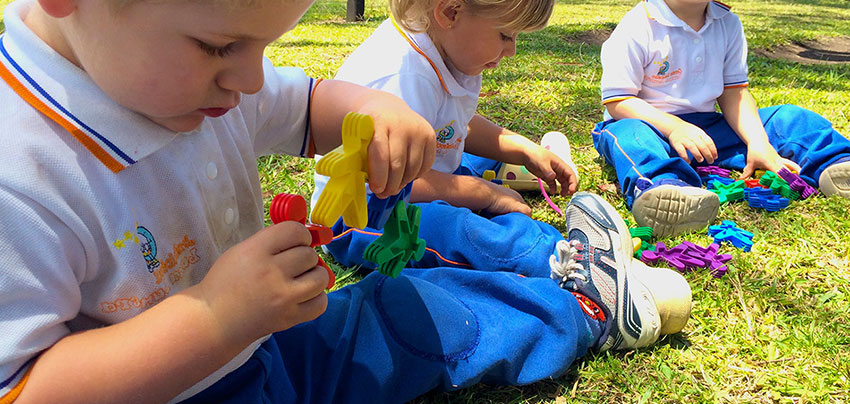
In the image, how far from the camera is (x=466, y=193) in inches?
87.3

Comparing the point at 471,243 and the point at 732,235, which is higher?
the point at 471,243

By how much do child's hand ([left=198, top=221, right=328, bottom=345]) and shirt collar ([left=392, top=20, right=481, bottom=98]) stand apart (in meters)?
1.22

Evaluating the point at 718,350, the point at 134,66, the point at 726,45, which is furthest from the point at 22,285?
the point at 726,45

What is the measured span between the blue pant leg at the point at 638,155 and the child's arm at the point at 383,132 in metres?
1.48

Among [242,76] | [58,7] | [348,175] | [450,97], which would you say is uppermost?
[58,7]

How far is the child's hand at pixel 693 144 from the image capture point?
8.71 feet

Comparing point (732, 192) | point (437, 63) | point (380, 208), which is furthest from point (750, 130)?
point (380, 208)

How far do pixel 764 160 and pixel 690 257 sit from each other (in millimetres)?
998

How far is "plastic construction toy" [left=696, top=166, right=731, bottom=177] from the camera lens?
2.81 meters

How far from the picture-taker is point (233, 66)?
95cm

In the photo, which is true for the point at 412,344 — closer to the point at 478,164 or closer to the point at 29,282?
the point at 29,282

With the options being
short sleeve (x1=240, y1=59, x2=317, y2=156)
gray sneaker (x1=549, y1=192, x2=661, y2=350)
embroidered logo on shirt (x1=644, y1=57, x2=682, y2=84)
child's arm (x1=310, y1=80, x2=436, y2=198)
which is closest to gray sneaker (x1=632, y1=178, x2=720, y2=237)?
gray sneaker (x1=549, y1=192, x2=661, y2=350)

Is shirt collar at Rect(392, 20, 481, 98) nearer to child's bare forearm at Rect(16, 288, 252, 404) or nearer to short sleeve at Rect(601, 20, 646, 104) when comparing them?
short sleeve at Rect(601, 20, 646, 104)

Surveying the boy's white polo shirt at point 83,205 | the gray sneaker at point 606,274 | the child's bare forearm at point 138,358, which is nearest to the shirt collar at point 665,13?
the gray sneaker at point 606,274
